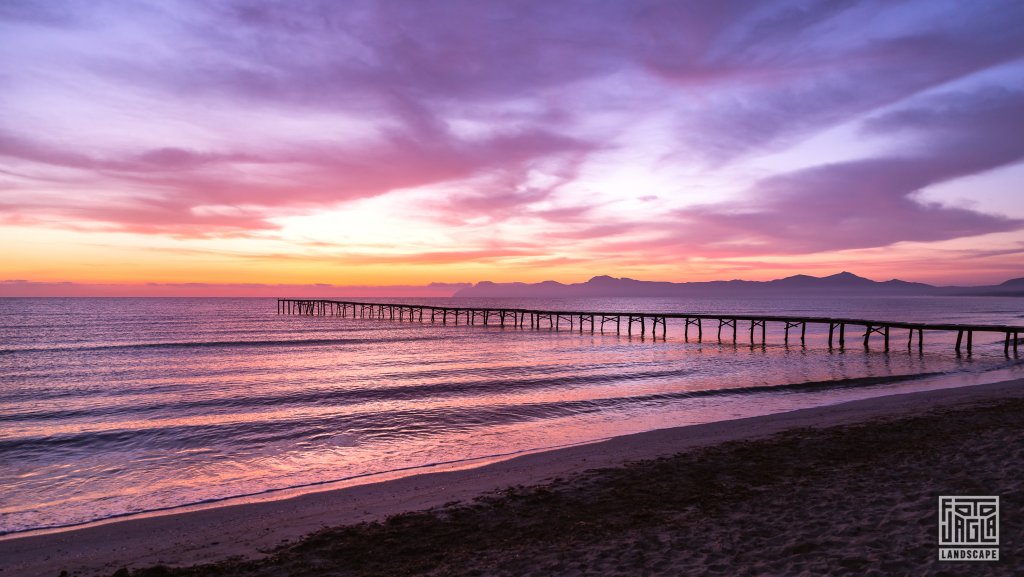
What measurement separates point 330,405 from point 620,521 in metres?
11.9

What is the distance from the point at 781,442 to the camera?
10289mm

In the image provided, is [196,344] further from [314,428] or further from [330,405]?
[314,428]

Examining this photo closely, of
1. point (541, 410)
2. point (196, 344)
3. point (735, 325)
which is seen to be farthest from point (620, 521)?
point (196, 344)

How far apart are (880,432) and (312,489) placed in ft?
34.5

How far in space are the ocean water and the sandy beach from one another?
4.76 ft

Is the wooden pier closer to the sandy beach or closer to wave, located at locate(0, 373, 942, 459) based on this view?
wave, located at locate(0, 373, 942, 459)

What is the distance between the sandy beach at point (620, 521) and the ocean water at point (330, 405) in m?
1.45

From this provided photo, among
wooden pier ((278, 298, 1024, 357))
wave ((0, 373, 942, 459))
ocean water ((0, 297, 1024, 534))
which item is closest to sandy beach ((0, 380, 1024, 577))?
ocean water ((0, 297, 1024, 534))

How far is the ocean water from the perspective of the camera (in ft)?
31.6

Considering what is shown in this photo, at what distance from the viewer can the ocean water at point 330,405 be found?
9.63 meters

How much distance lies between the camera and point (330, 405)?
646 inches

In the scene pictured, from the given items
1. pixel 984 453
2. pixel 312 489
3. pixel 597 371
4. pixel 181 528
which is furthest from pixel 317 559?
pixel 597 371

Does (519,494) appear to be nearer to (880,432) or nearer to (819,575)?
(819,575)

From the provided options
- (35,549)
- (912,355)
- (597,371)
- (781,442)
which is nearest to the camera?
(35,549)
